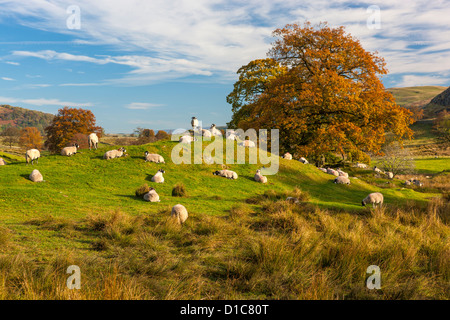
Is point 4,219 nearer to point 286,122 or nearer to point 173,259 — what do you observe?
point 173,259

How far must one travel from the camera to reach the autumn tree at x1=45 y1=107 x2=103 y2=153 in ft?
180

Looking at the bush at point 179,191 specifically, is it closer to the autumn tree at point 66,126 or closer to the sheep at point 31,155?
the sheep at point 31,155

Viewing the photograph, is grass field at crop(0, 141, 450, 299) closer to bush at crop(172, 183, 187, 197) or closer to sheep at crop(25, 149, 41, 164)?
bush at crop(172, 183, 187, 197)

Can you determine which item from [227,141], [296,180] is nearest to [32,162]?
[227,141]

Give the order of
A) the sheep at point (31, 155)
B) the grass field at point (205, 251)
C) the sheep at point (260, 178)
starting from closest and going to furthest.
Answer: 1. the grass field at point (205, 251)
2. the sheep at point (31, 155)
3. the sheep at point (260, 178)

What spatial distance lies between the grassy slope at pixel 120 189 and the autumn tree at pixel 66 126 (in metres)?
40.5

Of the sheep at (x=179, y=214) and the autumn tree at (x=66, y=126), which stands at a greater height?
the autumn tree at (x=66, y=126)

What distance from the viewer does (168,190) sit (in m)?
16.0

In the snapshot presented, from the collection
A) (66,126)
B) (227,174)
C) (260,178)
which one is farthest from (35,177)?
(66,126)

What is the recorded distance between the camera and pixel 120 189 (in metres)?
15.5

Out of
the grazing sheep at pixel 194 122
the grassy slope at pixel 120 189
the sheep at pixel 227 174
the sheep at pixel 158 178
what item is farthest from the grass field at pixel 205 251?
the grazing sheep at pixel 194 122

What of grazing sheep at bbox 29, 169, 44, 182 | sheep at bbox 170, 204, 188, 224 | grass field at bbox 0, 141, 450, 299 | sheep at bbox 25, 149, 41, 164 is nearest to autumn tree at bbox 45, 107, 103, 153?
sheep at bbox 25, 149, 41, 164

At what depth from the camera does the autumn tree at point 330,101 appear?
26938 millimetres

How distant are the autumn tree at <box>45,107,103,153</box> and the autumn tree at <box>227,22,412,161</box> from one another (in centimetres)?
4203
